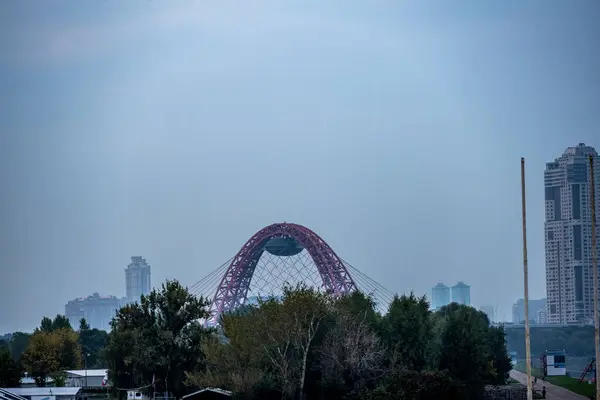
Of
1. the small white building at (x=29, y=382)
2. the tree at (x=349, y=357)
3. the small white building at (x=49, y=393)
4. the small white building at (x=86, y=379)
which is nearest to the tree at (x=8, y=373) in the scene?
the small white building at (x=29, y=382)

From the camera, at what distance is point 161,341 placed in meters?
74.6

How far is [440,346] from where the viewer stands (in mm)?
75625

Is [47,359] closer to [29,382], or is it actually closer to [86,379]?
[29,382]

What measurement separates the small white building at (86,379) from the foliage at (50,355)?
2.22 m

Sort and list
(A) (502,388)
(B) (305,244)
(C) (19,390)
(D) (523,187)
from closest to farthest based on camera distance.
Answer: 1. (D) (523,187)
2. (C) (19,390)
3. (A) (502,388)
4. (B) (305,244)

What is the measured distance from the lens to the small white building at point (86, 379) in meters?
91.8

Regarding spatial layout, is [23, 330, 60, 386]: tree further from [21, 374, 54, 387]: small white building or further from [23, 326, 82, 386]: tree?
[21, 374, 54, 387]: small white building

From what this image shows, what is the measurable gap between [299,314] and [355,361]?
4463 millimetres

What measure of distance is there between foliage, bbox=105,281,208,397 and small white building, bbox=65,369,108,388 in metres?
12.4

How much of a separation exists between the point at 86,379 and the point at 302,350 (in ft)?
94.0

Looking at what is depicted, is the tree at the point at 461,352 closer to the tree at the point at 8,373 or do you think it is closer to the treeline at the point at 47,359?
the treeline at the point at 47,359

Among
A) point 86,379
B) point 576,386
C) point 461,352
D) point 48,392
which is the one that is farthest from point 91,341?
point 461,352

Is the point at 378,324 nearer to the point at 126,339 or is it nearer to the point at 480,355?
the point at 480,355

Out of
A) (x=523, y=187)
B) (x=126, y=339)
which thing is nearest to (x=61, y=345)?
(x=126, y=339)
